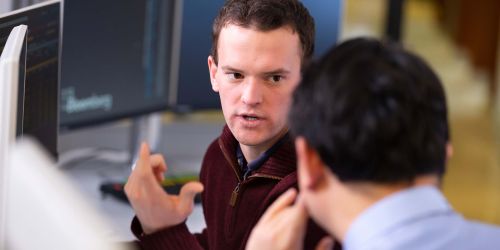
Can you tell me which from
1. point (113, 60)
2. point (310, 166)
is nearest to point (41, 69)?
point (113, 60)

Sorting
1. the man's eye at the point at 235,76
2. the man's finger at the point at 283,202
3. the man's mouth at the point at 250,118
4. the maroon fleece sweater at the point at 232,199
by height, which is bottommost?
the maroon fleece sweater at the point at 232,199

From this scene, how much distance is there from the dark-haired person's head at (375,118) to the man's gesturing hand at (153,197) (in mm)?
433

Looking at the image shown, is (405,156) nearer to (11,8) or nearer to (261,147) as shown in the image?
(261,147)

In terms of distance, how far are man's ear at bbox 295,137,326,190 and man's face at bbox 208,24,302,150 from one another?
0.43 metres

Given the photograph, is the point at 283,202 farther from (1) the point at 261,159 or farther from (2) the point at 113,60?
(2) the point at 113,60

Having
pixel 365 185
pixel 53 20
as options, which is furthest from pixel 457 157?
pixel 365 185

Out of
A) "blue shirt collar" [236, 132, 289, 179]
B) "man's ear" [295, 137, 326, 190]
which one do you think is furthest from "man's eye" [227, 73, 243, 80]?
"man's ear" [295, 137, 326, 190]

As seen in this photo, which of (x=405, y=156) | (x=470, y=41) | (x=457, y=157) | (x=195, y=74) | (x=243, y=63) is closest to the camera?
(x=405, y=156)

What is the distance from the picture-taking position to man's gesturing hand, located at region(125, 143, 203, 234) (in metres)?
1.48

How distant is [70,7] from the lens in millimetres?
2424

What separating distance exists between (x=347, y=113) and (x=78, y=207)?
15.2 inches

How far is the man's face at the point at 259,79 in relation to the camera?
1.54 meters

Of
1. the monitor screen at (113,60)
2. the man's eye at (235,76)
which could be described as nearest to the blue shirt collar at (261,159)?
the man's eye at (235,76)

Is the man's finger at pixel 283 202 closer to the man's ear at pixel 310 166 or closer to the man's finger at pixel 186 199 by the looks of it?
the man's ear at pixel 310 166
